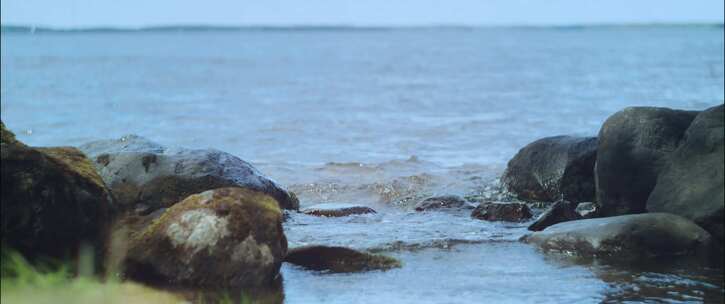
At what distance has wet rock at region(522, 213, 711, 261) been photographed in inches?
368

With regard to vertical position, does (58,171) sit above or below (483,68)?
above

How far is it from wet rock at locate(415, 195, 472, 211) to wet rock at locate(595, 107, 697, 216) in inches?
84.0

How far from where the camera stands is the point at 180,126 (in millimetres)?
27625

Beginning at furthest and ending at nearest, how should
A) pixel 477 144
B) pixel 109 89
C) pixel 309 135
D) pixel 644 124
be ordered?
pixel 109 89 → pixel 309 135 → pixel 477 144 → pixel 644 124

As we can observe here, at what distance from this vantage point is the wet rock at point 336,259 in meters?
9.03

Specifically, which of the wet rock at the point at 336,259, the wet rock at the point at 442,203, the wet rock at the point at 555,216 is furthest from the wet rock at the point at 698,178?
the wet rock at the point at 442,203

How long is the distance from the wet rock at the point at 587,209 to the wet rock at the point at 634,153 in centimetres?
22

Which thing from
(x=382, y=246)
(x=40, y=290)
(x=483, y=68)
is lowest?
(x=483, y=68)

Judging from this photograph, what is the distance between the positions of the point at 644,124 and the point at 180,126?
1844cm

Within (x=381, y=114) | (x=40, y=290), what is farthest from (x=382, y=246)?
(x=381, y=114)

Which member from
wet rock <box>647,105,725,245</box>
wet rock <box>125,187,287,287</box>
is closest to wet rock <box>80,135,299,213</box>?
wet rock <box>125,187,287,287</box>

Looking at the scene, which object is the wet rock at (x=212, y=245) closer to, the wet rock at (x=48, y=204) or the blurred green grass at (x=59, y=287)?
the blurred green grass at (x=59, y=287)

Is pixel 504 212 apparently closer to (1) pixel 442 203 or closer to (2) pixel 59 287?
(1) pixel 442 203

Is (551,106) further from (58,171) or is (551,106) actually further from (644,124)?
(58,171)
